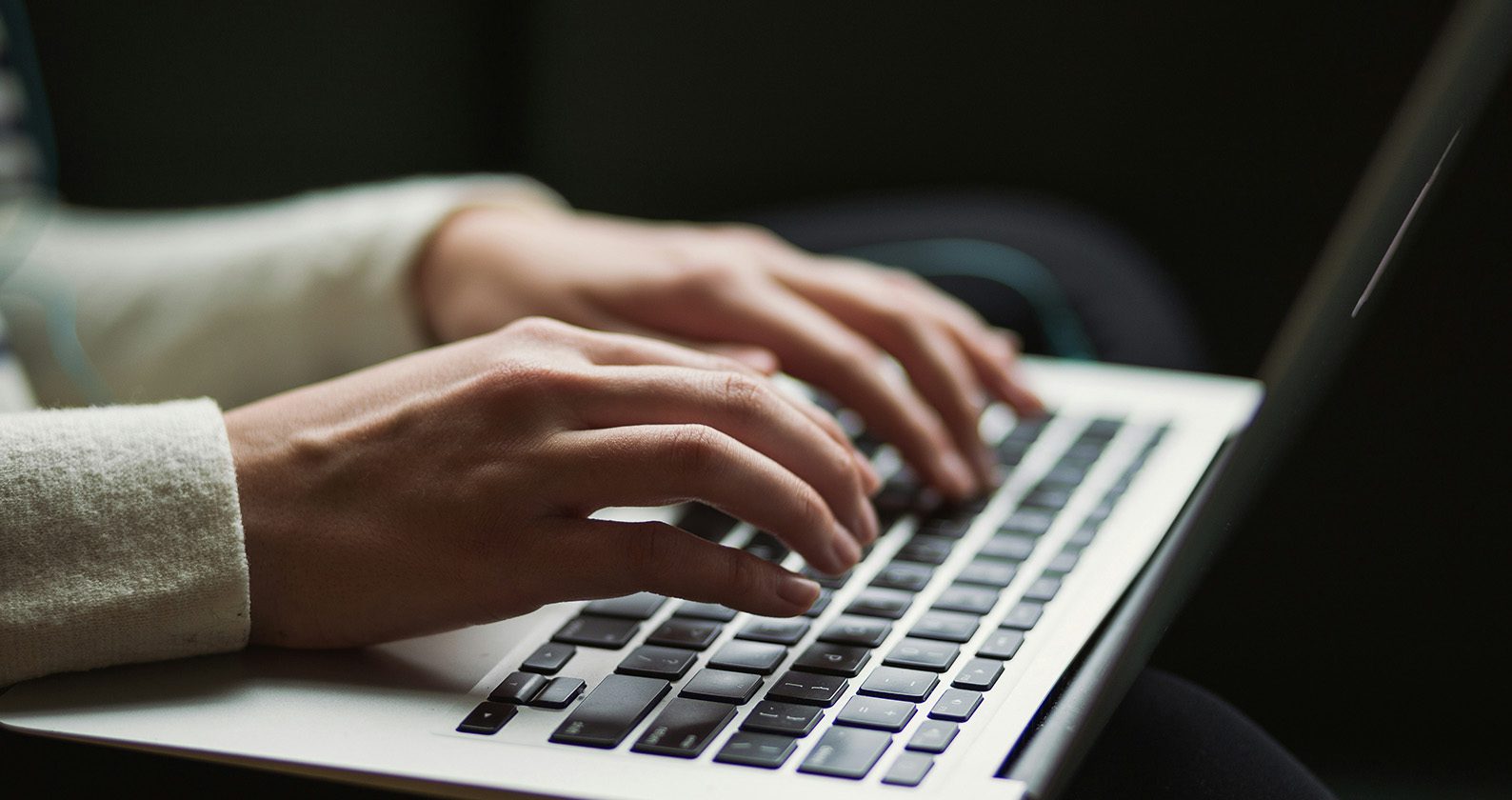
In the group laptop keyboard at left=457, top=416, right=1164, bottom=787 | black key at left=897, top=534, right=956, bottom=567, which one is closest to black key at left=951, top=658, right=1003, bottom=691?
laptop keyboard at left=457, top=416, right=1164, bottom=787

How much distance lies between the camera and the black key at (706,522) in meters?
0.58

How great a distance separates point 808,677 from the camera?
44cm

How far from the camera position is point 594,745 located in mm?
399

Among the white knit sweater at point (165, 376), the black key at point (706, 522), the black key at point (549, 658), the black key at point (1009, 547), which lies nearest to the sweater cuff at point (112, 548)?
the white knit sweater at point (165, 376)

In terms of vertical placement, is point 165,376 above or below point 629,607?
below

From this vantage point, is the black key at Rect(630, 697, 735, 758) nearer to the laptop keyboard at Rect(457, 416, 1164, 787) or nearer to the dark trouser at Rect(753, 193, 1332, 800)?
the laptop keyboard at Rect(457, 416, 1164, 787)

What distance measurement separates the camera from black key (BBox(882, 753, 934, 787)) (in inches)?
14.6

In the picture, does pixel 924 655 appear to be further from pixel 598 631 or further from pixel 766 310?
pixel 766 310

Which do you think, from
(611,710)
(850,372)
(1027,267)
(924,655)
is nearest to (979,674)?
(924,655)

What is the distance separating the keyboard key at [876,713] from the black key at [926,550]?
0.14 metres

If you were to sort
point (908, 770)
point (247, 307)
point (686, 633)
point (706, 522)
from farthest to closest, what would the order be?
point (247, 307) < point (706, 522) < point (686, 633) < point (908, 770)

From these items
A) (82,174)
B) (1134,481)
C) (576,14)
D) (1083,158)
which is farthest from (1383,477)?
(82,174)

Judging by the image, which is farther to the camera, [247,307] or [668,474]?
[247,307]

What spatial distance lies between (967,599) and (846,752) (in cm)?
13
